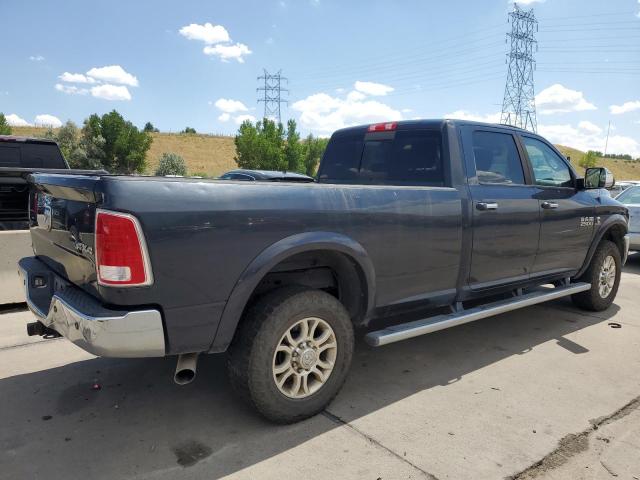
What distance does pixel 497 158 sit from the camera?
4363mm

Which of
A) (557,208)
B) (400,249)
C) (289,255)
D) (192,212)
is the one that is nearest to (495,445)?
(400,249)

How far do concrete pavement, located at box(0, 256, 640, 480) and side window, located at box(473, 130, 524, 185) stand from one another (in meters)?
1.59

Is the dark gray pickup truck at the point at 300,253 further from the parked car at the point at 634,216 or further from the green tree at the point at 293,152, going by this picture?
the green tree at the point at 293,152

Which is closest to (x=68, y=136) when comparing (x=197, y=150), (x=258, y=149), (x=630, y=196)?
(x=258, y=149)

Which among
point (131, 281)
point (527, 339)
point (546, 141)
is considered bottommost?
point (527, 339)

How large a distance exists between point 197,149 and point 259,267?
288 ft

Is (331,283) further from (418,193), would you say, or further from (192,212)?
(192,212)

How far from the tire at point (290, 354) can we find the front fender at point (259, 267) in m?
0.15

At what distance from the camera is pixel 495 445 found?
286 cm

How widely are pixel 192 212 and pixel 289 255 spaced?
64 centimetres

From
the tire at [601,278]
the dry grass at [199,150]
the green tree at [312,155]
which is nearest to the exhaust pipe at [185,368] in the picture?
the tire at [601,278]

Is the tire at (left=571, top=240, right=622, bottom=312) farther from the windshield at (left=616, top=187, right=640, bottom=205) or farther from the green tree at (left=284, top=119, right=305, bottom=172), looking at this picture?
the green tree at (left=284, top=119, right=305, bottom=172)

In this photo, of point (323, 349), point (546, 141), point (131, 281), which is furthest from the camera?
point (546, 141)

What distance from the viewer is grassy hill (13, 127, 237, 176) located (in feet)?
244
